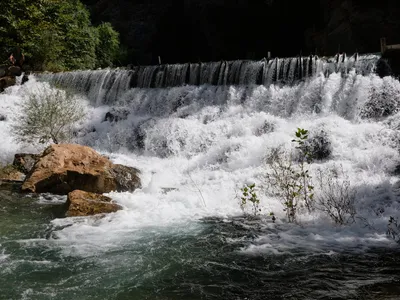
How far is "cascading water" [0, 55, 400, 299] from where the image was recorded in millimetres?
5484

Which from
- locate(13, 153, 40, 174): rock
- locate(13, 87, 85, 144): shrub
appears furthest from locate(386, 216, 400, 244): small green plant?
locate(13, 87, 85, 144): shrub

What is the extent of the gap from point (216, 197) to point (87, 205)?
122 inches

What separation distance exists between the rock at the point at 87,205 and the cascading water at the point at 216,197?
30cm

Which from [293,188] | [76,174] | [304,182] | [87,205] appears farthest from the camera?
[76,174]

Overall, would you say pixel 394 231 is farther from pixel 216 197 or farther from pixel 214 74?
pixel 214 74

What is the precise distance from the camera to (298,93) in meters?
14.7

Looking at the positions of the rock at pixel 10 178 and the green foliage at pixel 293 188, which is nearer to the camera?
the green foliage at pixel 293 188

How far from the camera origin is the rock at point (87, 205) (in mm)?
8695

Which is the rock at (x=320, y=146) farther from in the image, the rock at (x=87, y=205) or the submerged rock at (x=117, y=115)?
the submerged rock at (x=117, y=115)

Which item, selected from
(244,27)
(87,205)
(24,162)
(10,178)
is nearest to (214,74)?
(24,162)

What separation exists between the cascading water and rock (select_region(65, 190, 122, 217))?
0.97 ft

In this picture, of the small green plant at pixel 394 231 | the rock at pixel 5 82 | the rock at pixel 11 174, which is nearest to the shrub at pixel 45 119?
the rock at pixel 11 174

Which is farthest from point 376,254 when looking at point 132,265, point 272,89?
point 272,89

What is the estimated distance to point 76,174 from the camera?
1072cm
